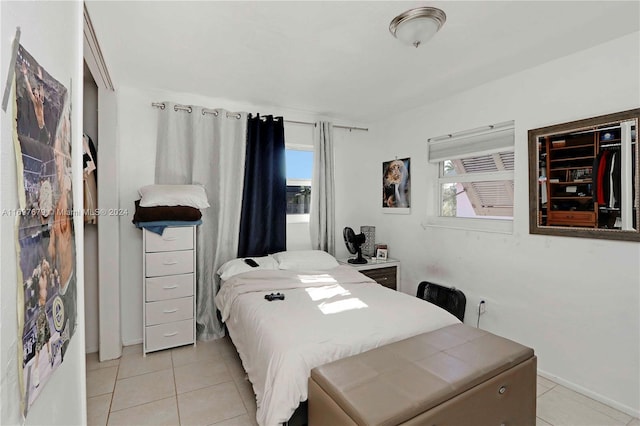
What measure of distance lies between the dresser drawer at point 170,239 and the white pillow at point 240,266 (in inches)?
15.6

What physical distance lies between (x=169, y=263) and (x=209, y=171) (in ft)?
3.33

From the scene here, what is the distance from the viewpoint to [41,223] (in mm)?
792

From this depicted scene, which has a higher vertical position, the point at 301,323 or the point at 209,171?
the point at 209,171

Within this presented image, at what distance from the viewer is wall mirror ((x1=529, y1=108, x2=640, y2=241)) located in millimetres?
2006

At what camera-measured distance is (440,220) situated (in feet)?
11.1

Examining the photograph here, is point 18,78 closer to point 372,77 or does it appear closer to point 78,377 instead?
point 78,377

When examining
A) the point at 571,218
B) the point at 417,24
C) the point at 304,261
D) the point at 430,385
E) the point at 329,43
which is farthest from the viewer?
the point at 304,261

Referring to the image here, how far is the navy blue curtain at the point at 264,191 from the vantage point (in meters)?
3.39

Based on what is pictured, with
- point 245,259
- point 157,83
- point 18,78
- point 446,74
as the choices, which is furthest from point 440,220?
point 18,78

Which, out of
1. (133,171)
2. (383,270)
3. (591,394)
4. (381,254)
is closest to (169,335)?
(133,171)

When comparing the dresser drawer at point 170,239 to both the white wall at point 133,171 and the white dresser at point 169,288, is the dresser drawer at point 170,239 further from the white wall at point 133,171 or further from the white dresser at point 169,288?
the white wall at point 133,171

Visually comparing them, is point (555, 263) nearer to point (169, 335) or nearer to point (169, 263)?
point (169, 263)

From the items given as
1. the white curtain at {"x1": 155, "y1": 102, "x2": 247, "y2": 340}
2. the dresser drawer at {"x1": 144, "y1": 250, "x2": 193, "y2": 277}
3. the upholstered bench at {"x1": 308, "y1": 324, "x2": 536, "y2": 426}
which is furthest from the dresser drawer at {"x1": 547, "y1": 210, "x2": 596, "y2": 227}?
the dresser drawer at {"x1": 144, "y1": 250, "x2": 193, "y2": 277}

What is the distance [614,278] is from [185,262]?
11.0ft
